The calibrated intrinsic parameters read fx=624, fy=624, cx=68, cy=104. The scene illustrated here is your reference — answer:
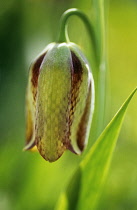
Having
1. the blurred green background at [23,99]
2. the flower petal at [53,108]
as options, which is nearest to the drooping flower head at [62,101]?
the flower petal at [53,108]

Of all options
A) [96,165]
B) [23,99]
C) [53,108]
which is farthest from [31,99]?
[23,99]

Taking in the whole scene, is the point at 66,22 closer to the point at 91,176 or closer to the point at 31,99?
the point at 31,99

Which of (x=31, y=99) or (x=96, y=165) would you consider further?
(x=31, y=99)

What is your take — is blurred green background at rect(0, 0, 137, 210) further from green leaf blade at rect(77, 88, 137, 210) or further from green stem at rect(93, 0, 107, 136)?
green leaf blade at rect(77, 88, 137, 210)

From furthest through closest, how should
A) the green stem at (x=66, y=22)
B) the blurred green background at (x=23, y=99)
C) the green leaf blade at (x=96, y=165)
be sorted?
the blurred green background at (x=23, y=99) → the green stem at (x=66, y=22) → the green leaf blade at (x=96, y=165)

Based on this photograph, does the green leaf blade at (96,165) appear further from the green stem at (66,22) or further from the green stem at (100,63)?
the green stem at (66,22)

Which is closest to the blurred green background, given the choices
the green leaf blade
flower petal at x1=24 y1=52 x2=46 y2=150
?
flower petal at x1=24 y1=52 x2=46 y2=150
